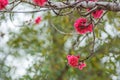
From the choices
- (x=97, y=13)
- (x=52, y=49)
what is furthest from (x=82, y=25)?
(x=52, y=49)

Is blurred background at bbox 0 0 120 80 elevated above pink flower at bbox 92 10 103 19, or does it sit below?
below

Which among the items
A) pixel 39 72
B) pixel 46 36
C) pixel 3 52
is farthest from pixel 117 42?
pixel 3 52

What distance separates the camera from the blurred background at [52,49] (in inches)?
133

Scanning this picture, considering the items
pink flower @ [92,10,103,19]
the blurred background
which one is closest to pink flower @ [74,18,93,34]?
pink flower @ [92,10,103,19]

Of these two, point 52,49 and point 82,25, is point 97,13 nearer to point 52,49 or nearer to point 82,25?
point 82,25

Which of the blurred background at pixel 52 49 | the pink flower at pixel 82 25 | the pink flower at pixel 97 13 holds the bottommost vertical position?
the blurred background at pixel 52 49

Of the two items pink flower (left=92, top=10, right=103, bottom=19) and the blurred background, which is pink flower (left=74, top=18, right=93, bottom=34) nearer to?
pink flower (left=92, top=10, right=103, bottom=19)

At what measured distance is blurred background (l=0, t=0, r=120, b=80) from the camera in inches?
133

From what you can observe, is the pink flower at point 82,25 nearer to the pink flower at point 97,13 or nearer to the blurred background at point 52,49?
the pink flower at point 97,13

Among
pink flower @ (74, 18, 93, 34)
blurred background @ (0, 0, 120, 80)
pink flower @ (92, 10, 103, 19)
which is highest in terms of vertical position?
pink flower @ (92, 10, 103, 19)

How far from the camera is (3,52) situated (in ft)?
15.1

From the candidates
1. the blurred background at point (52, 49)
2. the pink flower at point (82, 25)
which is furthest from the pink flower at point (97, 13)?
the blurred background at point (52, 49)

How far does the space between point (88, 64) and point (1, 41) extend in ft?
3.90

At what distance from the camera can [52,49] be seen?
176 inches
